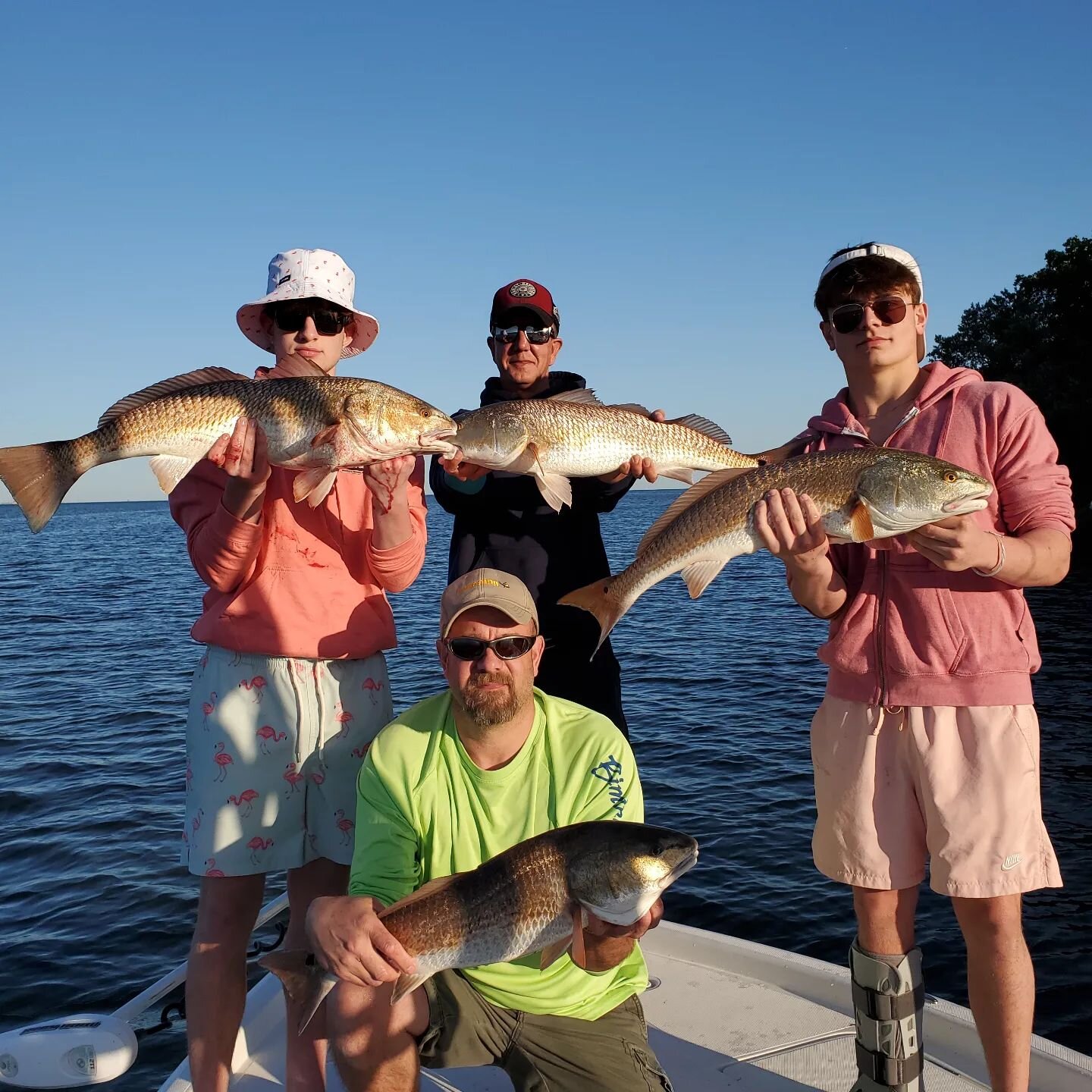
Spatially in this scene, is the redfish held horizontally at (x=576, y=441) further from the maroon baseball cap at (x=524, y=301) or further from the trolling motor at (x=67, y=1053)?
the trolling motor at (x=67, y=1053)

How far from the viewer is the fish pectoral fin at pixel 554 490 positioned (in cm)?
466

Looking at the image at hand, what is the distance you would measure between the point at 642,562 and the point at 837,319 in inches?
54.0

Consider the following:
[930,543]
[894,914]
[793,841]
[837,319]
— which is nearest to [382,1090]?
[894,914]

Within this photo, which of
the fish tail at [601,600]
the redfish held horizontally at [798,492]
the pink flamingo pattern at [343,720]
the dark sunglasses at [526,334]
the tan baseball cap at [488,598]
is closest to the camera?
the redfish held horizontally at [798,492]

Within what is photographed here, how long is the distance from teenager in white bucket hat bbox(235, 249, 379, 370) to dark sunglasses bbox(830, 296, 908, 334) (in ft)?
6.70

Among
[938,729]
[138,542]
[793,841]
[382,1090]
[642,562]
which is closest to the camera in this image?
[382,1090]

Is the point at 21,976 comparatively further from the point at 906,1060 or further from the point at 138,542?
the point at 138,542

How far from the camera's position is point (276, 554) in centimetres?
392

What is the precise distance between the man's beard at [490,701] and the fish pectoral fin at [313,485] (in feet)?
3.08

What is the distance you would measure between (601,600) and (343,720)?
1248 mm

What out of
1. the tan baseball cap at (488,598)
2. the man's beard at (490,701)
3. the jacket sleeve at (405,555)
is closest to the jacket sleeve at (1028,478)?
the tan baseball cap at (488,598)

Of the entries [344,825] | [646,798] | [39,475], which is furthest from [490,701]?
[646,798]

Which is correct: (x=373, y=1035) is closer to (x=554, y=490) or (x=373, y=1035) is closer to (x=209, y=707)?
(x=209, y=707)

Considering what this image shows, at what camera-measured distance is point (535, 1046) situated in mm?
3465
